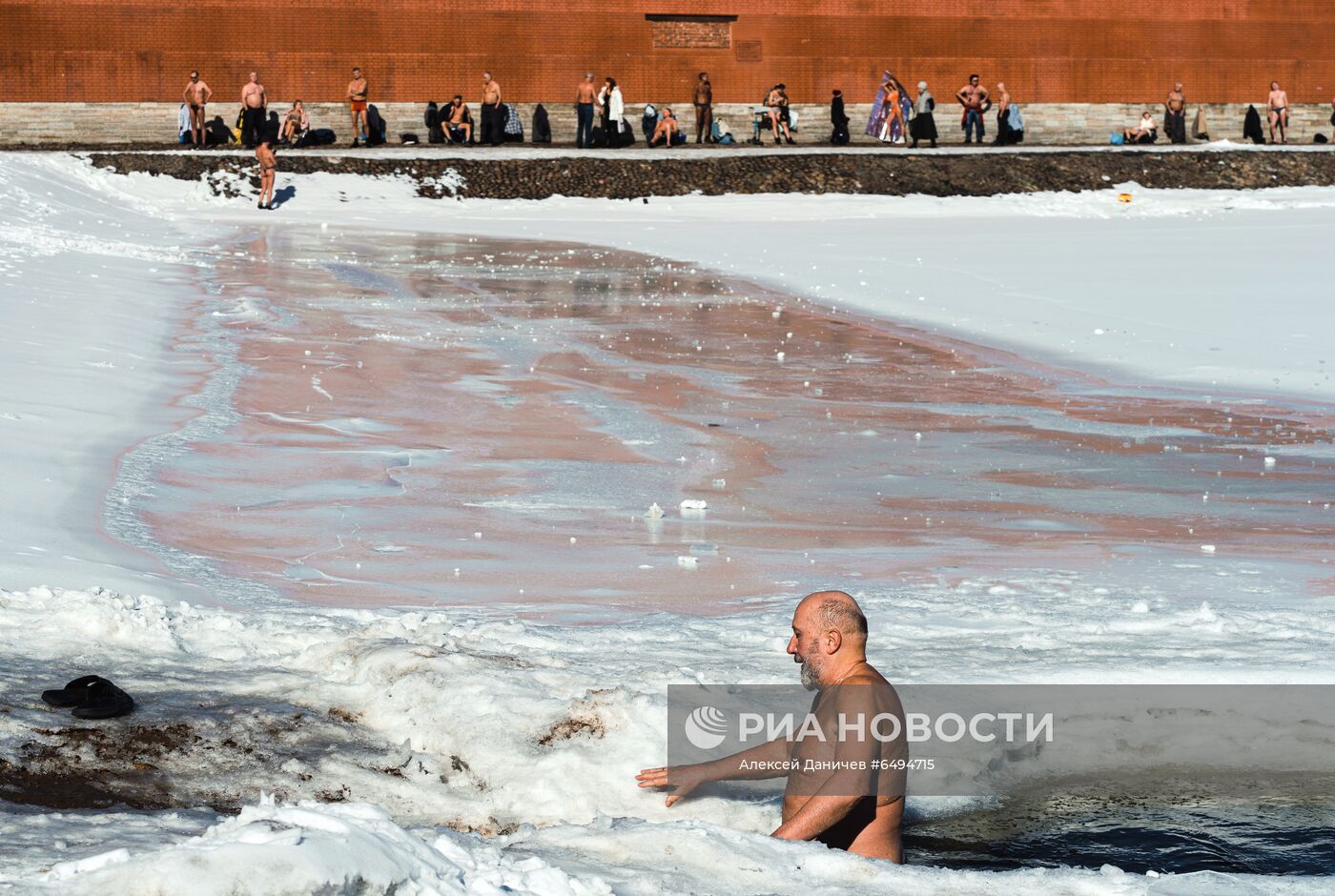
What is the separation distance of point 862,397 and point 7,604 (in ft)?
21.8

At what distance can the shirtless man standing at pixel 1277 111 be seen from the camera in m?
42.5

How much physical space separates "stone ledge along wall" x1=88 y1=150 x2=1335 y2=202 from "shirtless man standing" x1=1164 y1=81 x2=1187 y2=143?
6.74m

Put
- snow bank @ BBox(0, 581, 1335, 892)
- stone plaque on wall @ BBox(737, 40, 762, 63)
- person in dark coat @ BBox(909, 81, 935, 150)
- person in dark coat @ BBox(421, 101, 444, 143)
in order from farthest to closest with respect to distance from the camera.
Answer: stone plaque on wall @ BBox(737, 40, 762, 63), person in dark coat @ BBox(909, 81, 935, 150), person in dark coat @ BBox(421, 101, 444, 143), snow bank @ BBox(0, 581, 1335, 892)

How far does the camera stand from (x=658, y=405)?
1152cm

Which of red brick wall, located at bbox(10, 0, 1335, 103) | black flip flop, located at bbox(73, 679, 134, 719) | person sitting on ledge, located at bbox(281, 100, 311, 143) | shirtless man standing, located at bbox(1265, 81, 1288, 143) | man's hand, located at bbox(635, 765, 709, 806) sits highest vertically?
red brick wall, located at bbox(10, 0, 1335, 103)

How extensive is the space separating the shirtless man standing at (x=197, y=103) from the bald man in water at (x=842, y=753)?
32.2 m

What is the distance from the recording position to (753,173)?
32.0 m

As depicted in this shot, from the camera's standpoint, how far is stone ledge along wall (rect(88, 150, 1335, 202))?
30516 millimetres

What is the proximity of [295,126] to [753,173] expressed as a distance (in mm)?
10020

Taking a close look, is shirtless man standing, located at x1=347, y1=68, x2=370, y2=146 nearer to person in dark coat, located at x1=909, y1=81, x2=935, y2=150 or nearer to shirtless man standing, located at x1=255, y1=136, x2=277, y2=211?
shirtless man standing, located at x1=255, y1=136, x2=277, y2=211

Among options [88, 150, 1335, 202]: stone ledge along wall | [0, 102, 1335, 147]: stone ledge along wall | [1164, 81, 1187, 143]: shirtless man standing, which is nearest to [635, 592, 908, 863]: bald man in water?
[88, 150, 1335, 202]: stone ledge along wall

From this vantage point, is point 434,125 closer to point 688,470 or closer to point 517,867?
point 688,470

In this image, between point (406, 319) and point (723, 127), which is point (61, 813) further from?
point (723, 127)

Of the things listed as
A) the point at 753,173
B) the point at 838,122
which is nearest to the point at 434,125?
the point at 753,173
